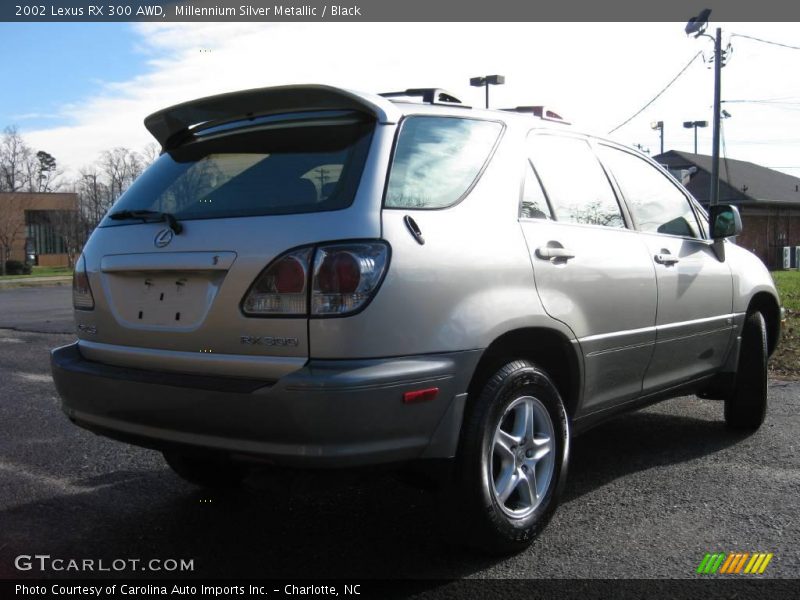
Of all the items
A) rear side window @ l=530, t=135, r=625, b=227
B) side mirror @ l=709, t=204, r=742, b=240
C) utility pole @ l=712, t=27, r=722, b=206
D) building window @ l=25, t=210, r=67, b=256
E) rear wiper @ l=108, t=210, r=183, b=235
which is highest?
utility pole @ l=712, t=27, r=722, b=206

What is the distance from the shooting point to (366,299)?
108 inches

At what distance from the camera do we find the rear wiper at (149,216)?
3.11m

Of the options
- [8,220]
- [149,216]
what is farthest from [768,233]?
[149,216]

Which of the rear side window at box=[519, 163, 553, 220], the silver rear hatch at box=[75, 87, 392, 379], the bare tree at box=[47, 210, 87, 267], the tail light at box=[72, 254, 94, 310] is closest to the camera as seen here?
the silver rear hatch at box=[75, 87, 392, 379]

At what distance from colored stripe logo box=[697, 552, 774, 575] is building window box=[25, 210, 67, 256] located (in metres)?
63.5

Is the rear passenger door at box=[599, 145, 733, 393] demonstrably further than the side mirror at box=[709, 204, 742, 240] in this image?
No

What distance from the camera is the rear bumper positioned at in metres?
2.67

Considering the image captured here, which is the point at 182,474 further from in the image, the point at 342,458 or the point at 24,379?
the point at 24,379

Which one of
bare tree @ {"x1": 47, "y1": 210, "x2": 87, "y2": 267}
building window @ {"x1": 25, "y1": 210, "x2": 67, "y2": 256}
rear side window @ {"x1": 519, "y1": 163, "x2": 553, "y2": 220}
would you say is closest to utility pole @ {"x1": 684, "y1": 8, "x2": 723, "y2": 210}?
rear side window @ {"x1": 519, "y1": 163, "x2": 553, "y2": 220}

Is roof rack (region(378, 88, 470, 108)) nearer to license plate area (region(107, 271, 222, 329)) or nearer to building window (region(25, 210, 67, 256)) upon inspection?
license plate area (region(107, 271, 222, 329))

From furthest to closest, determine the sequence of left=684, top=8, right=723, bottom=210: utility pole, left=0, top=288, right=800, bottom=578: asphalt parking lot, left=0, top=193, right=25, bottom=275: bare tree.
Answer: left=0, top=193, right=25, bottom=275: bare tree < left=684, top=8, right=723, bottom=210: utility pole < left=0, top=288, right=800, bottom=578: asphalt parking lot

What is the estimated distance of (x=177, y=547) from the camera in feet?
11.1

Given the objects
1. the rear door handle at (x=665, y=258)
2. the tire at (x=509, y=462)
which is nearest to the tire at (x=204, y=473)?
the tire at (x=509, y=462)

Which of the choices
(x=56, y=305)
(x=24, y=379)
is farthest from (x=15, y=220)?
(x=24, y=379)
